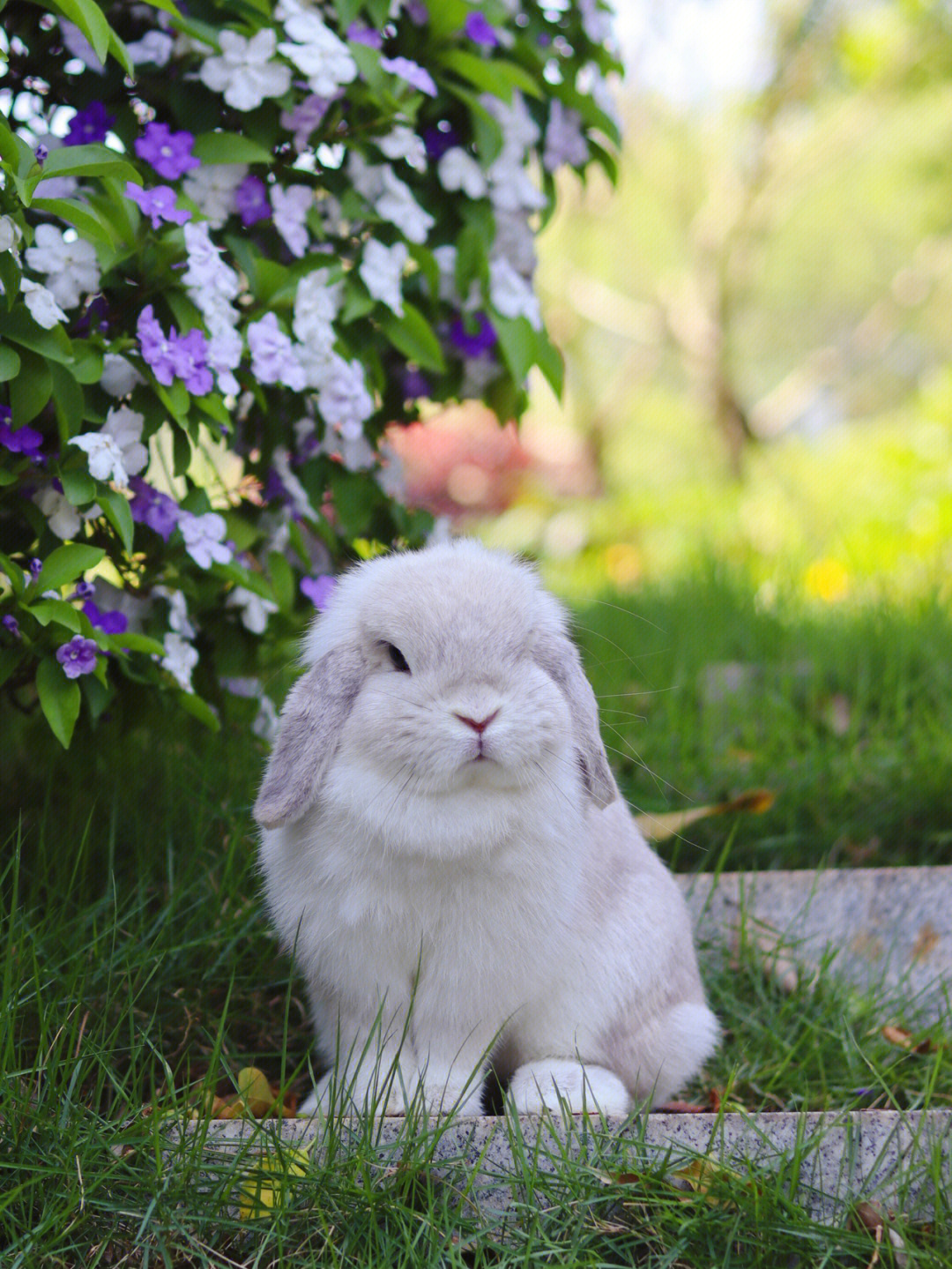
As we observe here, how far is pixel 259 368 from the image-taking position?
2105 millimetres

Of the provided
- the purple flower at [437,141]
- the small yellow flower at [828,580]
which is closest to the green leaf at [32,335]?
the purple flower at [437,141]

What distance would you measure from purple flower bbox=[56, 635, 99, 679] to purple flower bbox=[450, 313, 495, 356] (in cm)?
114

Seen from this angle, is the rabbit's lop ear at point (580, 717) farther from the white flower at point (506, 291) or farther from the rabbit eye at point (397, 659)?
the white flower at point (506, 291)

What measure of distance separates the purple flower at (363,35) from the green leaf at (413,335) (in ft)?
1.60

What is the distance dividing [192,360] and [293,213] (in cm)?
44

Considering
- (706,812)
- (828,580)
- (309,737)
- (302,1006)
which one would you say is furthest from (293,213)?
(828,580)

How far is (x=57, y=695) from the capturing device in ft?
6.41

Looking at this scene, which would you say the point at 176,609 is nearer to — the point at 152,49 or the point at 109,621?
the point at 109,621

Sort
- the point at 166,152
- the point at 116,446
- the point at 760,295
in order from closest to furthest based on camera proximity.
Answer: the point at 116,446 → the point at 166,152 → the point at 760,295

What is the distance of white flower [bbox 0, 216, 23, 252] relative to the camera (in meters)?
1.63

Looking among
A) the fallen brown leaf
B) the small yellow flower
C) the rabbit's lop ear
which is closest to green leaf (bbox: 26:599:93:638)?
the rabbit's lop ear

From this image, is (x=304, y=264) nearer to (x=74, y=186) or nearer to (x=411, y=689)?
(x=74, y=186)

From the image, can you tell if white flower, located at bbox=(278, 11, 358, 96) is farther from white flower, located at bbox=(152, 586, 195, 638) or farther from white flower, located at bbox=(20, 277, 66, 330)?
white flower, located at bbox=(152, 586, 195, 638)

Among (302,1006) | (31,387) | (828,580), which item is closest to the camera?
(31,387)
